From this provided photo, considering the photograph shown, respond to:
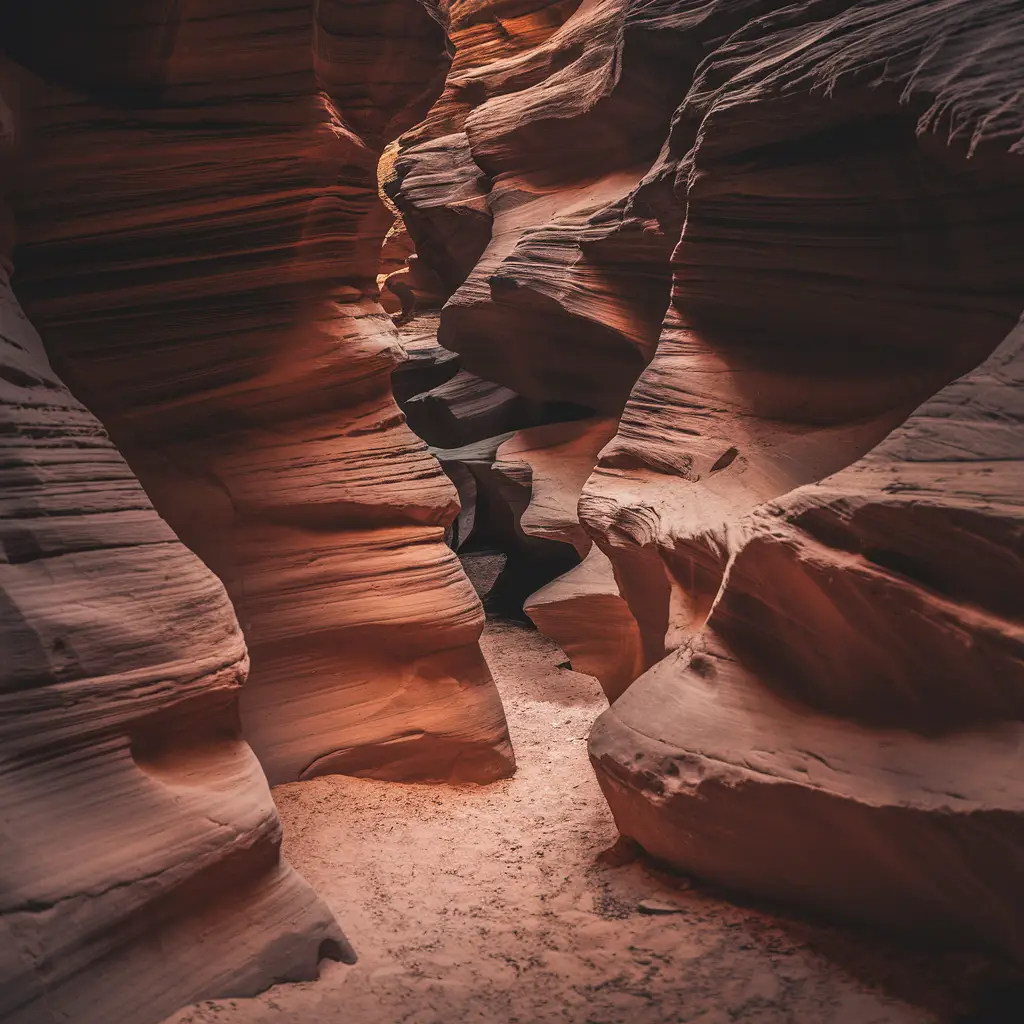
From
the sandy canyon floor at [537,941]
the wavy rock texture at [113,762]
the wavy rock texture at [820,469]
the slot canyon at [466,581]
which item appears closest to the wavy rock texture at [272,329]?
the slot canyon at [466,581]

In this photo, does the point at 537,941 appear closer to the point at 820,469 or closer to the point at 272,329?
the point at 820,469

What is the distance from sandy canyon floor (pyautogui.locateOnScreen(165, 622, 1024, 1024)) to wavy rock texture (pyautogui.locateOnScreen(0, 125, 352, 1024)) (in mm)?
277

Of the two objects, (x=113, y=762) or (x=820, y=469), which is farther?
(x=820, y=469)

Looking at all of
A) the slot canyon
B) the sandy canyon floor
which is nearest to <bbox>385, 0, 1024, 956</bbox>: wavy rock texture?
the slot canyon

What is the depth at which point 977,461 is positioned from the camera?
12.0 feet

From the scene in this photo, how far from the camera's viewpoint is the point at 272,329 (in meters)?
6.26

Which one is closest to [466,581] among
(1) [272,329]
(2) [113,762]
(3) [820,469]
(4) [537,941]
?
(1) [272,329]

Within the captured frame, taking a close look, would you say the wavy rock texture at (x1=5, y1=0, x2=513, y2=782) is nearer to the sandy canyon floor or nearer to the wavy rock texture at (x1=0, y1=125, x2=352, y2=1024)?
the sandy canyon floor

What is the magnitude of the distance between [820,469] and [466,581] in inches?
108

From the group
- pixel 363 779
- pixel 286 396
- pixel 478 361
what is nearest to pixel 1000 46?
pixel 286 396

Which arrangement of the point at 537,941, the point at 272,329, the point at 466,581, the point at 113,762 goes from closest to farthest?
the point at 113,762 < the point at 537,941 < the point at 272,329 < the point at 466,581

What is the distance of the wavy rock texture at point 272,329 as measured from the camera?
5293 millimetres

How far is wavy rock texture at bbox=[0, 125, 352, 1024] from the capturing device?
10.2 feet

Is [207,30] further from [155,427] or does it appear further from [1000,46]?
[1000,46]
